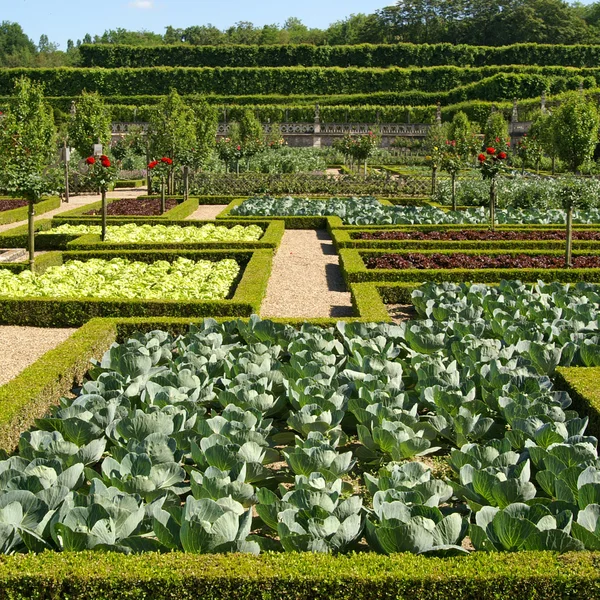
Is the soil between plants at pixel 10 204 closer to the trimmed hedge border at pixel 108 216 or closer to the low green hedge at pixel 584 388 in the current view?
the trimmed hedge border at pixel 108 216

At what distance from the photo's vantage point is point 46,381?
21.4ft

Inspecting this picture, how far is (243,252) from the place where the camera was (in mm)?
13328

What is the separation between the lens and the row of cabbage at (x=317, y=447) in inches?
151

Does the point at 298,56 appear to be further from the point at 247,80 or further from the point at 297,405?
the point at 297,405

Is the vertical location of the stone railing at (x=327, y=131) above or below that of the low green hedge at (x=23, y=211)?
above

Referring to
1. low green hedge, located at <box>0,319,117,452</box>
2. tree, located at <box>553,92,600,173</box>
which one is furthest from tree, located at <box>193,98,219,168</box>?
low green hedge, located at <box>0,319,117,452</box>

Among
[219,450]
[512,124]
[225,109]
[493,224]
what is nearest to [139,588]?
[219,450]

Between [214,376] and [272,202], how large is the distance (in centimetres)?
1485

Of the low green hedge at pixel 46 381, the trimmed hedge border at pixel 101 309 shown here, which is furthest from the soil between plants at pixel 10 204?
the low green hedge at pixel 46 381

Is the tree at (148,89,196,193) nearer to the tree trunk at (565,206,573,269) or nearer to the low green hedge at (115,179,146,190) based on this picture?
the low green hedge at (115,179,146,190)

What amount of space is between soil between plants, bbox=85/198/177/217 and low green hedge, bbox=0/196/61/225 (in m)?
1.96

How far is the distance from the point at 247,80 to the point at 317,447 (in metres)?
63.6

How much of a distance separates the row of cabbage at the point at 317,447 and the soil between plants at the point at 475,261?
418cm

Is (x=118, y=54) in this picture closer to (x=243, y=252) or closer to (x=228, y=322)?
(x=243, y=252)
